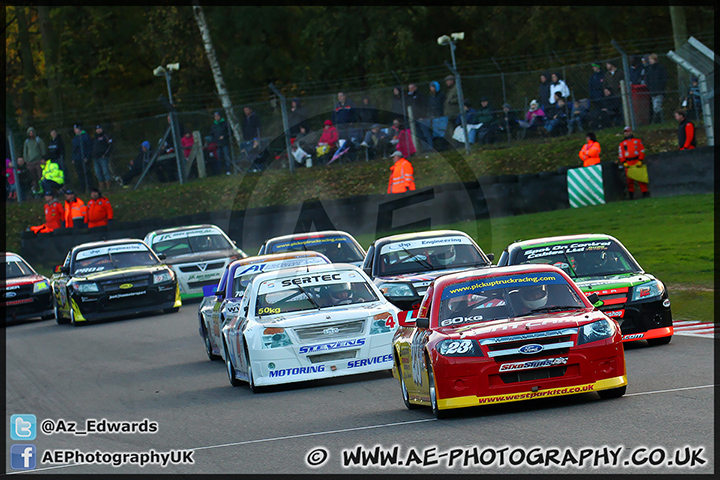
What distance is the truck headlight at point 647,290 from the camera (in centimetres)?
1291

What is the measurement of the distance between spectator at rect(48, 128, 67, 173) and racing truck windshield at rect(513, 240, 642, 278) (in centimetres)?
2492

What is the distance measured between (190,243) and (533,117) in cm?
1141

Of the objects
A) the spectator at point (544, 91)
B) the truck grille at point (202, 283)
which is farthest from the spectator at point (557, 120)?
the truck grille at point (202, 283)

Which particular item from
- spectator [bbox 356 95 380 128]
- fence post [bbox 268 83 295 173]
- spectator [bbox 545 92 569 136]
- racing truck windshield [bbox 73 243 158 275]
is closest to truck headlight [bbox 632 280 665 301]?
racing truck windshield [bbox 73 243 158 275]

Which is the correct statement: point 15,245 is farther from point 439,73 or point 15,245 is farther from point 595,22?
point 595,22

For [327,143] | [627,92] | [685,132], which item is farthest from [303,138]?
[685,132]

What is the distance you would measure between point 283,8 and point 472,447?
45.1 m

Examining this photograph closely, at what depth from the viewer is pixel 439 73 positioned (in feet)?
140

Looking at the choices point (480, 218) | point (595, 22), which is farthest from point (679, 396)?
point (595, 22)

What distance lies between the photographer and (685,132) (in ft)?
Answer: 87.7

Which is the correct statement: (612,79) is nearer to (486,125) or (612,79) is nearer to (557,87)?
(557,87)

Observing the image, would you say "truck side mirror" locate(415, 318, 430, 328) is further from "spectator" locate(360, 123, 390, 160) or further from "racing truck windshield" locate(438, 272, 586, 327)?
"spectator" locate(360, 123, 390, 160)

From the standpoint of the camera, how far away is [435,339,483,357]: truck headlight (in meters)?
9.16

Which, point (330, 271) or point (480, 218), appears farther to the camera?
point (480, 218)
